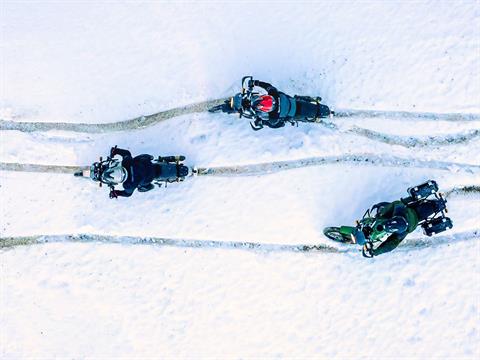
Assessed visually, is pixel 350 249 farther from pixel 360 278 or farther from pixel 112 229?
pixel 112 229

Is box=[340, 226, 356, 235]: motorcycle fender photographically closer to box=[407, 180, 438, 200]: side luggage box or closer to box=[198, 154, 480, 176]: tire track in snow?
A: box=[407, 180, 438, 200]: side luggage box

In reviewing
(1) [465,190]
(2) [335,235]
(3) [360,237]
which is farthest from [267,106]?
(1) [465,190]

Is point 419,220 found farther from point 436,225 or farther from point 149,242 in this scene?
point 149,242

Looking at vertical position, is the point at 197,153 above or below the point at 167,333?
above

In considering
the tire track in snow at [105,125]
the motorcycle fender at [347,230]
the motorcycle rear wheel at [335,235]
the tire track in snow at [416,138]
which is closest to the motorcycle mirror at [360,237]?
the motorcycle fender at [347,230]

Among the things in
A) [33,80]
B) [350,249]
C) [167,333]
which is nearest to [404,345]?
[350,249]

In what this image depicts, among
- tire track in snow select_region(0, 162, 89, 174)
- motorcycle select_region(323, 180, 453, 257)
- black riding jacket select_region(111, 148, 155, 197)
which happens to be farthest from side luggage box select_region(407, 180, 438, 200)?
tire track in snow select_region(0, 162, 89, 174)
